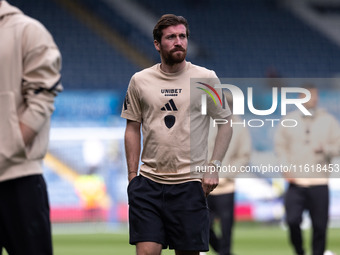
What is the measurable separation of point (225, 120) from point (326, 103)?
14.1 m

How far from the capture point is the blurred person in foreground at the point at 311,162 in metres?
9.91

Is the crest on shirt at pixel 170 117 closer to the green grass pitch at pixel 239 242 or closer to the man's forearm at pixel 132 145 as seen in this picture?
the man's forearm at pixel 132 145

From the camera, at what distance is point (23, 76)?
4.12 meters

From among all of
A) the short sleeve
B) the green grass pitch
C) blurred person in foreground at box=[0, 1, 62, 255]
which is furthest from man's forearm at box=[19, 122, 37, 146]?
the green grass pitch

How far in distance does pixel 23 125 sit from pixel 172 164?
1.90 meters

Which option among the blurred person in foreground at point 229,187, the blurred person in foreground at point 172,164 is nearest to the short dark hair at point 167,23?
the blurred person in foreground at point 172,164

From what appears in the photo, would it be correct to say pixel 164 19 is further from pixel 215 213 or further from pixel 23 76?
pixel 215 213

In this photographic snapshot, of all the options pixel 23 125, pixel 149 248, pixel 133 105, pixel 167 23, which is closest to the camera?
pixel 23 125

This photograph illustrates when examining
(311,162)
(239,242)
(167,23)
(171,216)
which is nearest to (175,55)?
(167,23)

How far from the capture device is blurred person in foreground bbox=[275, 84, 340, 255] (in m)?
9.91

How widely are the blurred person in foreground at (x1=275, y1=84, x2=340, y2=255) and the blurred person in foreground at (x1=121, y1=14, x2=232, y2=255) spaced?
4.19 meters

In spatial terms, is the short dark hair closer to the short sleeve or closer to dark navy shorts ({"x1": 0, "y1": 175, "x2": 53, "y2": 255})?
the short sleeve

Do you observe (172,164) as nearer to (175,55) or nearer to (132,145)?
(132,145)

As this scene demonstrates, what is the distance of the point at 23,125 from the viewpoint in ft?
13.5
